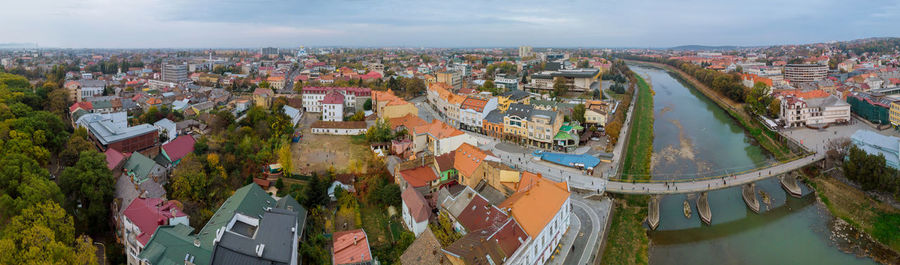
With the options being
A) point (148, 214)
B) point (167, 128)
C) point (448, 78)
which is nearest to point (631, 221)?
point (148, 214)

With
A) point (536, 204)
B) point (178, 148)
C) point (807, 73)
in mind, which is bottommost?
point (536, 204)

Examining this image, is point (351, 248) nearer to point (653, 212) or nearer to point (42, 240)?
point (42, 240)

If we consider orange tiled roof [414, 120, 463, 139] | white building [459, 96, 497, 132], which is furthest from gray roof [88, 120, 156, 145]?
white building [459, 96, 497, 132]

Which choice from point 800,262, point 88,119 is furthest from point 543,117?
point 88,119

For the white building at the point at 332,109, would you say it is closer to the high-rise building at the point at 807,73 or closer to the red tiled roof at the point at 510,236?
the red tiled roof at the point at 510,236

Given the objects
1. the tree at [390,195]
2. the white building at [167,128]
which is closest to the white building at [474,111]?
the tree at [390,195]

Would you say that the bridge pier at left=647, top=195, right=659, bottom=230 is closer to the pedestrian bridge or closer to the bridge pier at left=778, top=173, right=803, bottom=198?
the pedestrian bridge

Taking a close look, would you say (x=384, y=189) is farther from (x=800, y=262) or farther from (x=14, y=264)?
(x=800, y=262)
